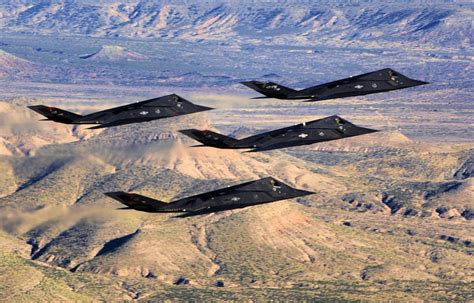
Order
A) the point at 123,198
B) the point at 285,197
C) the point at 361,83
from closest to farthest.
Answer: the point at 123,198, the point at 285,197, the point at 361,83

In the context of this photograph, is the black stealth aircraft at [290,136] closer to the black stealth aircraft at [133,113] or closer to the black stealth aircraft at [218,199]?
the black stealth aircraft at [218,199]

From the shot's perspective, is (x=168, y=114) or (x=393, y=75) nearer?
(x=168, y=114)

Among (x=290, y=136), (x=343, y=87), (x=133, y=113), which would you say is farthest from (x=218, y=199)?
(x=343, y=87)

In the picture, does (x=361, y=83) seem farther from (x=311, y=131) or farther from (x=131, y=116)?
(x=131, y=116)

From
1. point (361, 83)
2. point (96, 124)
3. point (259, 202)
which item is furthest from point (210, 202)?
point (361, 83)

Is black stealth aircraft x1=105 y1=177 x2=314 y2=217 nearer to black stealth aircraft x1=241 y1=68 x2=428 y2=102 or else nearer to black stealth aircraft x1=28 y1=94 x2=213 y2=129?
black stealth aircraft x1=28 y1=94 x2=213 y2=129

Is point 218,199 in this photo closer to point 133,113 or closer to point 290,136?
point 290,136

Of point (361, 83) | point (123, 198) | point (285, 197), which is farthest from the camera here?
point (361, 83)
